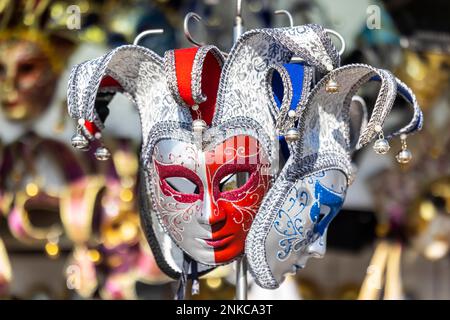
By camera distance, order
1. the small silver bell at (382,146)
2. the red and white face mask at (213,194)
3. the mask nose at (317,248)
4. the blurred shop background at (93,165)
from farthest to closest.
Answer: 1. the blurred shop background at (93,165)
2. the mask nose at (317,248)
3. the red and white face mask at (213,194)
4. the small silver bell at (382,146)

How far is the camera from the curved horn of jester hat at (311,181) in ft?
4.93

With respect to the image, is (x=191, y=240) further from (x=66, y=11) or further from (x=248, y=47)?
(x=66, y=11)

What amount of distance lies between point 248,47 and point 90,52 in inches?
49.1

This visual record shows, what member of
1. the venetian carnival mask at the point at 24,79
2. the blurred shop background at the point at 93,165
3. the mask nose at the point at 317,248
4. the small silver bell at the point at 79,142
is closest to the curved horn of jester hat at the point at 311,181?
the mask nose at the point at 317,248

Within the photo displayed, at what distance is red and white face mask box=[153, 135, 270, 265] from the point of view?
4.96ft

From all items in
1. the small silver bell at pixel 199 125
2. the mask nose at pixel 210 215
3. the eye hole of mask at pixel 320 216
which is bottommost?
the eye hole of mask at pixel 320 216

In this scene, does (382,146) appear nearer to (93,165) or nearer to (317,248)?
(317,248)

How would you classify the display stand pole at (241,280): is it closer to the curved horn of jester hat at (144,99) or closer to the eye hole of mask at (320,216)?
the curved horn of jester hat at (144,99)

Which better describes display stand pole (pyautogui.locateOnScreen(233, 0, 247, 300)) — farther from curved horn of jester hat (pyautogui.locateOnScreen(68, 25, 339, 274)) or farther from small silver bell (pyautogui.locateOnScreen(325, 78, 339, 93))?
small silver bell (pyautogui.locateOnScreen(325, 78, 339, 93))

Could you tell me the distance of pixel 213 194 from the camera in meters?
1.52

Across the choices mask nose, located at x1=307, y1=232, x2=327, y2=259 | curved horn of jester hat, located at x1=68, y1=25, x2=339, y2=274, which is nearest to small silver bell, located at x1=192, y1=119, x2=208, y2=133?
curved horn of jester hat, located at x1=68, y1=25, x2=339, y2=274

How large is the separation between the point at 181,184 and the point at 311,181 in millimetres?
270

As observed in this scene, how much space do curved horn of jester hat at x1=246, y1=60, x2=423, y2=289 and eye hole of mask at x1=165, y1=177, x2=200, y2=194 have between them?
17 cm

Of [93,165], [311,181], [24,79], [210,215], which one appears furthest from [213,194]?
[24,79]
